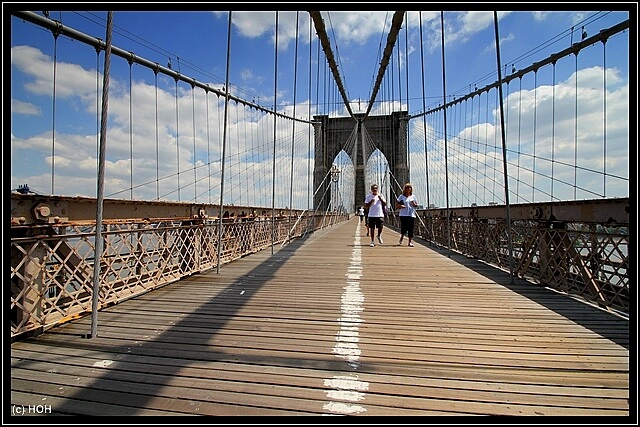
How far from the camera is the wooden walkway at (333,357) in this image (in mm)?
1265

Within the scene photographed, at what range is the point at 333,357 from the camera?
65.2 inches

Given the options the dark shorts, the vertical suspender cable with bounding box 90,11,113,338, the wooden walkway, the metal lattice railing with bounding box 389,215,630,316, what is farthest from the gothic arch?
the vertical suspender cable with bounding box 90,11,113,338

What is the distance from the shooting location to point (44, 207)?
230 cm

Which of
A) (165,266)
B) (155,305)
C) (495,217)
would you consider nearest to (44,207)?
(155,305)

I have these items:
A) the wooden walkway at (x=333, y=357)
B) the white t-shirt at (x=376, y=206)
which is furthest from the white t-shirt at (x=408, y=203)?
the wooden walkway at (x=333, y=357)

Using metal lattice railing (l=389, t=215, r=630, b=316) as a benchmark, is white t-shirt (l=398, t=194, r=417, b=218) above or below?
above

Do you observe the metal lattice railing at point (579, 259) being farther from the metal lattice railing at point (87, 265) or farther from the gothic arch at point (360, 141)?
the gothic arch at point (360, 141)

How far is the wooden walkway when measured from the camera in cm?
126

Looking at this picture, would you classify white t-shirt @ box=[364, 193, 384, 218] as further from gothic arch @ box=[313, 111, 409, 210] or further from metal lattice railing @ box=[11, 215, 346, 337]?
gothic arch @ box=[313, 111, 409, 210]

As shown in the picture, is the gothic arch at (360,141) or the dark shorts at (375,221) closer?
the dark shorts at (375,221)

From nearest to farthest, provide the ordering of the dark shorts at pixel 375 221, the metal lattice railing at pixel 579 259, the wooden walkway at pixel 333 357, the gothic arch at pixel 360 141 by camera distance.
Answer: the wooden walkway at pixel 333 357, the metal lattice railing at pixel 579 259, the dark shorts at pixel 375 221, the gothic arch at pixel 360 141

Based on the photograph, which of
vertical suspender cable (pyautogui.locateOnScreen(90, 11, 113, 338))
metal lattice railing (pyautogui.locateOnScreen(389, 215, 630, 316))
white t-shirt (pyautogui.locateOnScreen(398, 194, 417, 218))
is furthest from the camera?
white t-shirt (pyautogui.locateOnScreen(398, 194, 417, 218))
